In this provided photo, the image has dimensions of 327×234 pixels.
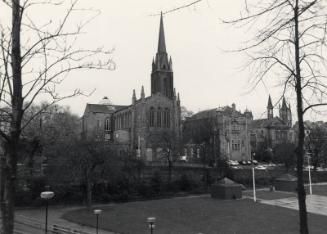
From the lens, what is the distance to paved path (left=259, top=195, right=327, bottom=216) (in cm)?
3906

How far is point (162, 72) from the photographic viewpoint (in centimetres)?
9144

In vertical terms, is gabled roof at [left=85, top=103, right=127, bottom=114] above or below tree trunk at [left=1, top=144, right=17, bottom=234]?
above

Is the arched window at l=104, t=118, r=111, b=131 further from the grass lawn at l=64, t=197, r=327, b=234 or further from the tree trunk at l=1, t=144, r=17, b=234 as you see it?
the tree trunk at l=1, t=144, r=17, b=234

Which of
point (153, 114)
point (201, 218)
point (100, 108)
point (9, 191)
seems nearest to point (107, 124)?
point (100, 108)

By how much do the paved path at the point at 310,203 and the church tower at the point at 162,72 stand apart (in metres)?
47.8

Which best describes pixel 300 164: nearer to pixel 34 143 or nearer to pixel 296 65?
pixel 296 65

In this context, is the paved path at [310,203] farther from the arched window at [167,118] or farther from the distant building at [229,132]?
the arched window at [167,118]

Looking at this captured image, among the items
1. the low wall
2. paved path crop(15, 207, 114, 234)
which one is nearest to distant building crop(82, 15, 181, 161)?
the low wall

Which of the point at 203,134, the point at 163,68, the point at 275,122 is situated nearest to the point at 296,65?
the point at 203,134

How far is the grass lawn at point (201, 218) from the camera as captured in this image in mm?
29781

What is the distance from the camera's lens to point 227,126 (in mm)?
91500

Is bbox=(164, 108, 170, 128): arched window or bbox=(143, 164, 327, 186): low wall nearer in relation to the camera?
bbox=(143, 164, 327, 186): low wall

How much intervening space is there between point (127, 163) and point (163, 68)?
153 ft

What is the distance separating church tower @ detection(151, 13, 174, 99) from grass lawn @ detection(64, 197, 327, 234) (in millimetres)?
50356
